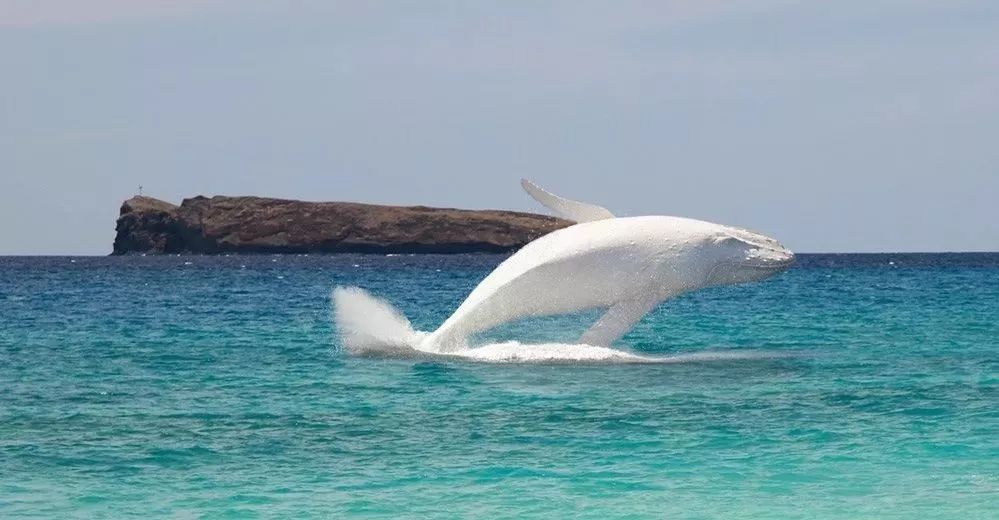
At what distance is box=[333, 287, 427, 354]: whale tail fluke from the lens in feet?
74.7

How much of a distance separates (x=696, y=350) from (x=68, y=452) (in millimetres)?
14034

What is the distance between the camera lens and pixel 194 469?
1249 centimetres

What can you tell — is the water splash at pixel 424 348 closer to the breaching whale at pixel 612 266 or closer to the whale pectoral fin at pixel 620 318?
the whale pectoral fin at pixel 620 318

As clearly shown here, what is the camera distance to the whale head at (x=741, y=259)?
20094 mm

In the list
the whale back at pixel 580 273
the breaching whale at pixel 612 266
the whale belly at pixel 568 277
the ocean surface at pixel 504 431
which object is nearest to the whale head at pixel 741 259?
the breaching whale at pixel 612 266

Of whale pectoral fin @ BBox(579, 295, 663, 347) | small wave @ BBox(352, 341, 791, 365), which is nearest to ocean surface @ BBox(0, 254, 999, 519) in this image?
small wave @ BBox(352, 341, 791, 365)

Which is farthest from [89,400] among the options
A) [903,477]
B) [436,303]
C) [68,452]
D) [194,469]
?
[436,303]

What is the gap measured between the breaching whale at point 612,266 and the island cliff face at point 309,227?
499 feet

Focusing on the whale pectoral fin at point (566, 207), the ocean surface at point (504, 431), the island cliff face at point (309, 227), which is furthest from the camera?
the island cliff face at point (309, 227)

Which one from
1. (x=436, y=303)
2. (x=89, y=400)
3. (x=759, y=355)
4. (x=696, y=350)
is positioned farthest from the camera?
(x=436, y=303)

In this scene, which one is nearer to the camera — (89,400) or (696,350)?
(89,400)

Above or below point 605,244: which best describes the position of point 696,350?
below

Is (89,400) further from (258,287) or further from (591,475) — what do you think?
(258,287)

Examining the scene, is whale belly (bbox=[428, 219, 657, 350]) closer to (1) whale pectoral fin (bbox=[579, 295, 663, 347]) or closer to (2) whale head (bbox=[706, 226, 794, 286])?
(1) whale pectoral fin (bbox=[579, 295, 663, 347])
